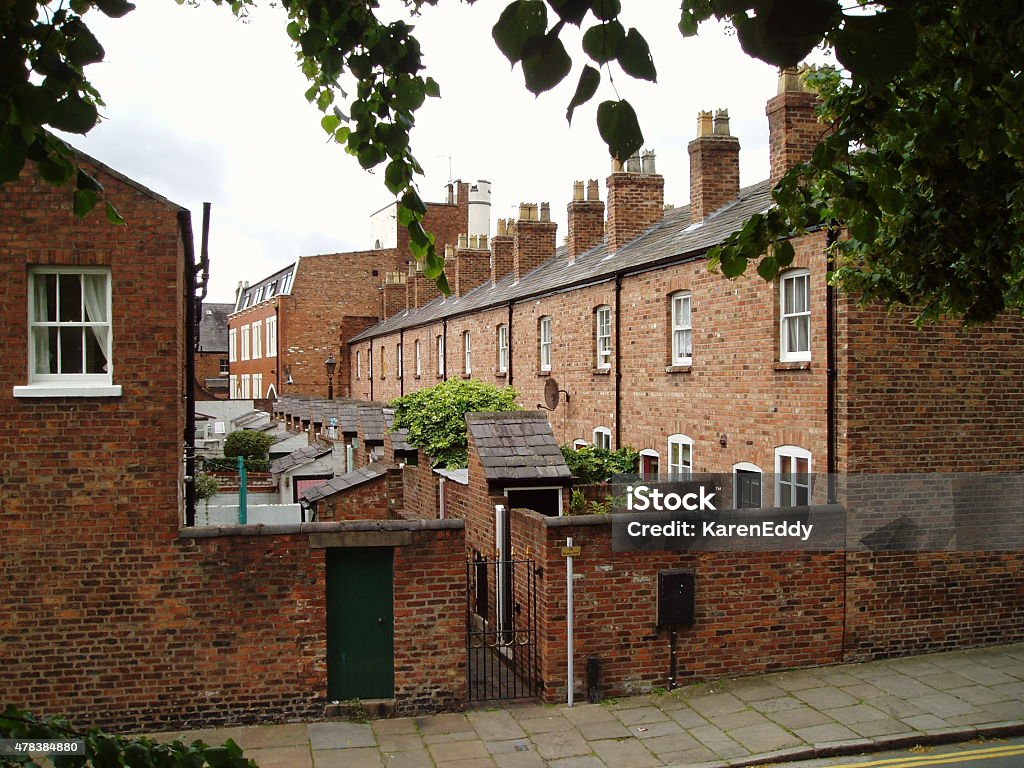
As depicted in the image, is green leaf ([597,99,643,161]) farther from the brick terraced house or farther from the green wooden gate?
the brick terraced house

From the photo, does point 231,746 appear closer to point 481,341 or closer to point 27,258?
point 27,258

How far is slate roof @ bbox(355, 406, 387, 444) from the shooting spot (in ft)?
68.3

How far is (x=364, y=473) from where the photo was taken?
55.2 ft

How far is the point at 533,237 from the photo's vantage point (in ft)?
107

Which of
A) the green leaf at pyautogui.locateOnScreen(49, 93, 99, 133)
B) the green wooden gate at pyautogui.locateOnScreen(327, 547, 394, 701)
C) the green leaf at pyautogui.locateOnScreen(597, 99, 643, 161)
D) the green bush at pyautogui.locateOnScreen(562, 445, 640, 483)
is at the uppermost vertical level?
the green leaf at pyautogui.locateOnScreen(49, 93, 99, 133)

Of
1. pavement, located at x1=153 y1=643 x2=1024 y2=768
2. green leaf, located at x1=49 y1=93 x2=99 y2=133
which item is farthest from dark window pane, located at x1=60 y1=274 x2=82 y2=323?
green leaf, located at x1=49 y1=93 x2=99 y2=133

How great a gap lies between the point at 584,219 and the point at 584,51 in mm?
24963

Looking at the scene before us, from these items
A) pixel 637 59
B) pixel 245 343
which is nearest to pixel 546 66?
pixel 637 59

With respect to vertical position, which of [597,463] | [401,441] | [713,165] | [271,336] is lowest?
[597,463]

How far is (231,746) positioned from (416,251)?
2172mm

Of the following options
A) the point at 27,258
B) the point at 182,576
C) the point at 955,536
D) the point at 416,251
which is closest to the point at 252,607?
the point at 182,576

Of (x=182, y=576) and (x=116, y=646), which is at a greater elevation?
(x=182, y=576)

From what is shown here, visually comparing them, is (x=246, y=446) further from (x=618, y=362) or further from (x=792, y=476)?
(x=792, y=476)

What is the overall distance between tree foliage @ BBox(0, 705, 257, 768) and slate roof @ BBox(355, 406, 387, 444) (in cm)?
1800
